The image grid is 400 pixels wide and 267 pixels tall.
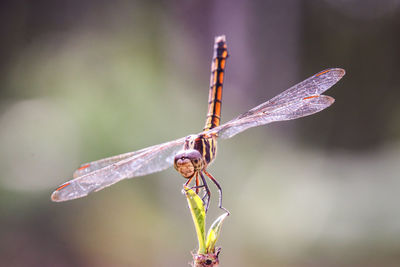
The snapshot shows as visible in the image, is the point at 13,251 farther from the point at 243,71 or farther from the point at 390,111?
the point at 390,111

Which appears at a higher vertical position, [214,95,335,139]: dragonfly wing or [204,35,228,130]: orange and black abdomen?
[204,35,228,130]: orange and black abdomen

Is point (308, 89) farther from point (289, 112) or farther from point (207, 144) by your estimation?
point (207, 144)

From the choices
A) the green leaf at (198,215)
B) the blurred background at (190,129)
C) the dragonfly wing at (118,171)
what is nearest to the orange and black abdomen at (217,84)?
the dragonfly wing at (118,171)

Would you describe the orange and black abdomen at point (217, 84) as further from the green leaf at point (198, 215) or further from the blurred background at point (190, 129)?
the blurred background at point (190, 129)

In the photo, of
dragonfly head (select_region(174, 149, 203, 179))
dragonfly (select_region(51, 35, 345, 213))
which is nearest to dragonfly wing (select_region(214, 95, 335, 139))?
dragonfly (select_region(51, 35, 345, 213))

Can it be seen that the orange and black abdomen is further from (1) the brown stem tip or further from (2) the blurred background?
(2) the blurred background

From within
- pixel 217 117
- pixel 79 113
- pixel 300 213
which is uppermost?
pixel 79 113

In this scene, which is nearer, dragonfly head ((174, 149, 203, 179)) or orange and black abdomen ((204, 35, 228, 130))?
dragonfly head ((174, 149, 203, 179))

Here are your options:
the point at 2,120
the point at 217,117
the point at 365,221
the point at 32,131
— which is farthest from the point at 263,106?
the point at 2,120
